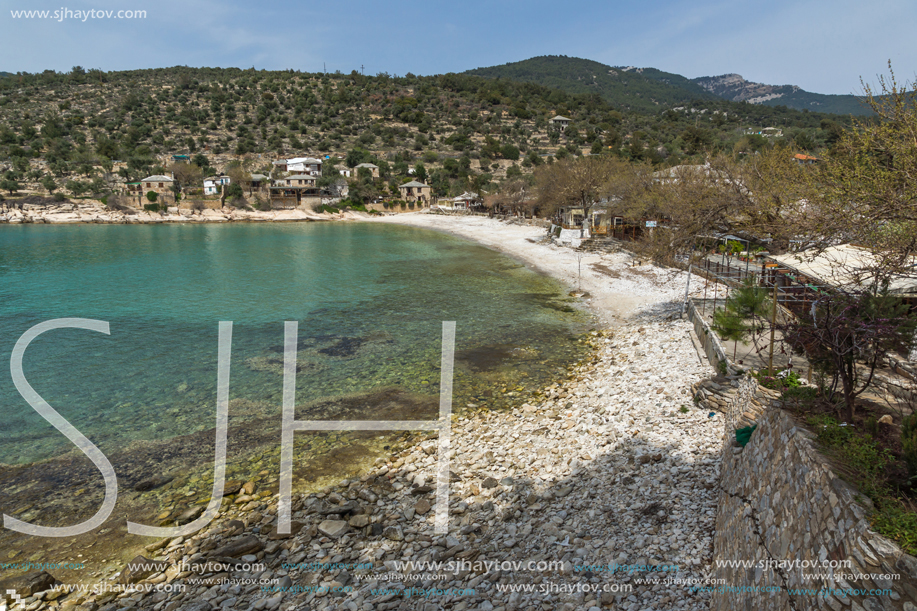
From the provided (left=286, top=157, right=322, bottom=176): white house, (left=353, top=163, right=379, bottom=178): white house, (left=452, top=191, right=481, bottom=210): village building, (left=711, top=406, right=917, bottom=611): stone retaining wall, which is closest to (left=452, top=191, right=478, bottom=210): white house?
(left=452, top=191, right=481, bottom=210): village building

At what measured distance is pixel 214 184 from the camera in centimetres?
7544

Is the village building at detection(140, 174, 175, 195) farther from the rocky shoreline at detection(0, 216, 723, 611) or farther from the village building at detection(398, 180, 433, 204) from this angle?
the rocky shoreline at detection(0, 216, 723, 611)

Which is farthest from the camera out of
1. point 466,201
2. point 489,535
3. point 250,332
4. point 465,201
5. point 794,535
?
point 465,201

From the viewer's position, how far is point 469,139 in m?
98.2

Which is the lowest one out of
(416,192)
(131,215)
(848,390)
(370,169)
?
(848,390)

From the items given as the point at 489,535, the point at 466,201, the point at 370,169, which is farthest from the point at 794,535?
the point at 370,169

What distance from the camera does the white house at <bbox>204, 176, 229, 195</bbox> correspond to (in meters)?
75.1

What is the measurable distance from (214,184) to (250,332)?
225 feet

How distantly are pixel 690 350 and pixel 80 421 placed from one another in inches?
630

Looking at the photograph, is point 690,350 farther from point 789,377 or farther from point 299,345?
point 299,345

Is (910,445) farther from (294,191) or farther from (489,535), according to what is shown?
(294,191)

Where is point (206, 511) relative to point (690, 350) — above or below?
below

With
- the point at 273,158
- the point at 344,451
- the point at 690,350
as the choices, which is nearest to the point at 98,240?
the point at 273,158

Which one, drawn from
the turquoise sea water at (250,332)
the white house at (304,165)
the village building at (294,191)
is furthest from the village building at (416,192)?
the turquoise sea water at (250,332)
